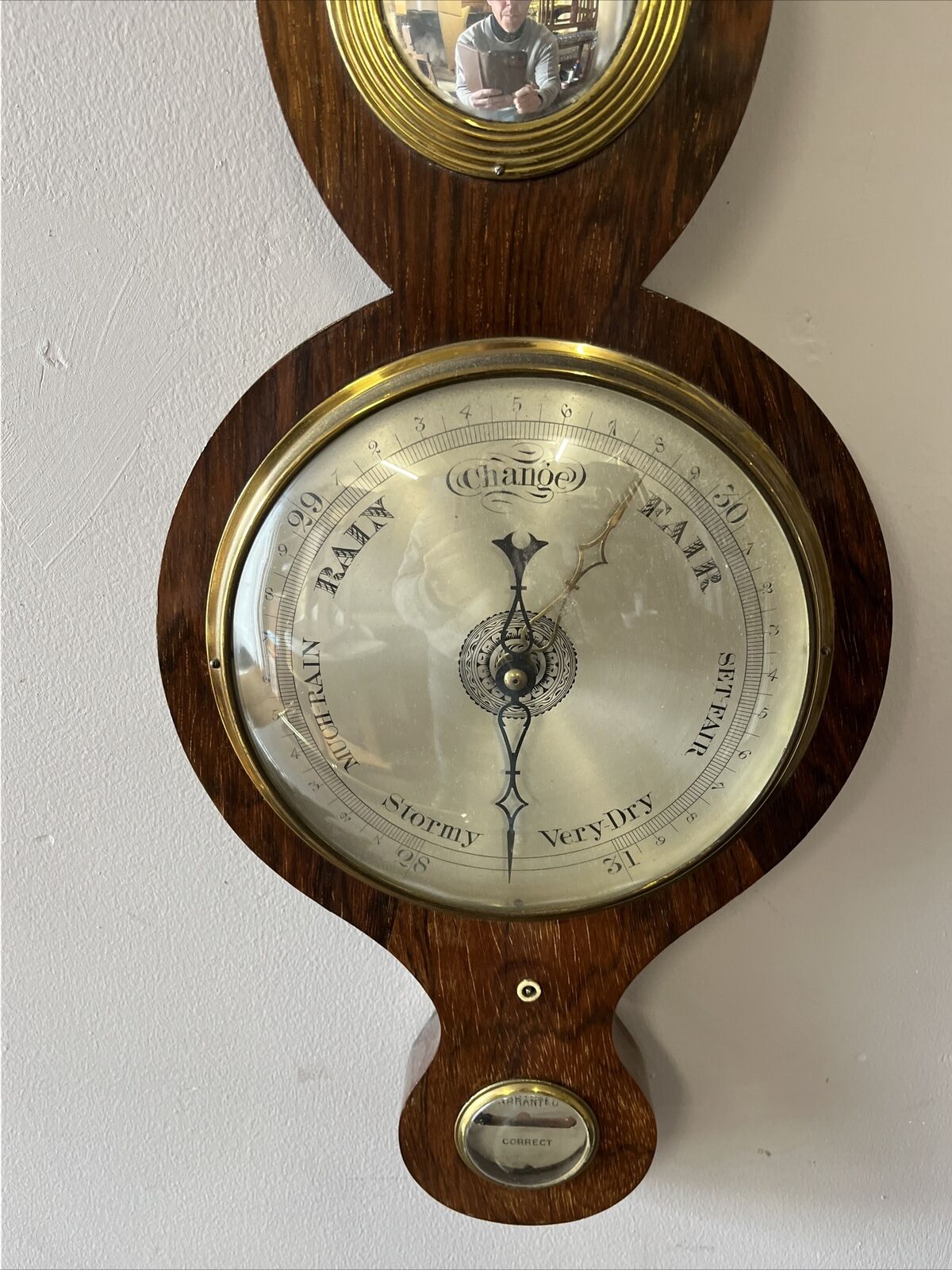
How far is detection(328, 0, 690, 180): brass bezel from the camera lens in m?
0.43

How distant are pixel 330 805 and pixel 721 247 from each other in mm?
365

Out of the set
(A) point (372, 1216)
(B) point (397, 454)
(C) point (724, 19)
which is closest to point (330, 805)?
(B) point (397, 454)

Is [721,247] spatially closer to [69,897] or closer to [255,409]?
[255,409]

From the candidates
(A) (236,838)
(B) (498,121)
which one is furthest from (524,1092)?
(B) (498,121)

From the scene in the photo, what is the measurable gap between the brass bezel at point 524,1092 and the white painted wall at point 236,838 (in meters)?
0.06

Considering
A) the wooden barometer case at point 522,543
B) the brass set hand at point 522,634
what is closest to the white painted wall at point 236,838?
the wooden barometer case at point 522,543

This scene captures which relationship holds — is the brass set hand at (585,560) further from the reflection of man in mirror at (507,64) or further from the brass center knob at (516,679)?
the reflection of man in mirror at (507,64)

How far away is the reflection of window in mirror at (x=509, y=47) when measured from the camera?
43 centimetres

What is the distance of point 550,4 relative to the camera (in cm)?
43

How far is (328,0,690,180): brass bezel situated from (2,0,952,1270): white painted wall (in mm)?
73

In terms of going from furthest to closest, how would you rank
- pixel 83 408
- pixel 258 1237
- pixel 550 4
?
pixel 258 1237
pixel 83 408
pixel 550 4

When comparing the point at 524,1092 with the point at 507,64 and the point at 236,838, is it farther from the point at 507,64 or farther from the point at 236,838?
the point at 507,64

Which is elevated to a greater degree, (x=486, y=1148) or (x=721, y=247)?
(x=721, y=247)

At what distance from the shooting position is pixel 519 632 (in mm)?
476
